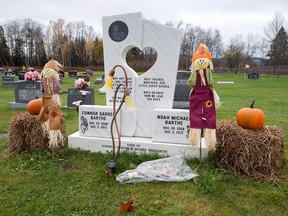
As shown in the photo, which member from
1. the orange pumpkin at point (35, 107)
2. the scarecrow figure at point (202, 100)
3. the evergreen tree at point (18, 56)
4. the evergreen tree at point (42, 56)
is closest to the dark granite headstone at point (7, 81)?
the orange pumpkin at point (35, 107)

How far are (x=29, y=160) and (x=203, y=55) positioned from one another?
3433mm

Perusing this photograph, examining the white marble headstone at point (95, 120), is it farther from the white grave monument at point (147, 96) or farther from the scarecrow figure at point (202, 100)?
the scarecrow figure at point (202, 100)

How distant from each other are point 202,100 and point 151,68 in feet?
4.15

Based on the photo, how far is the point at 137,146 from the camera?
4.82m

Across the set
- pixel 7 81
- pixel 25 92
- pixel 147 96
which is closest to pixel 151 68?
pixel 147 96

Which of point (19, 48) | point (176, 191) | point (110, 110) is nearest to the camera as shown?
point (176, 191)

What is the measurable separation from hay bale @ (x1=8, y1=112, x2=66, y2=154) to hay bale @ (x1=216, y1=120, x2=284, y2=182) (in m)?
3.25

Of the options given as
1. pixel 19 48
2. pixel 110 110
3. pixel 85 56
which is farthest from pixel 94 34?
pixel 110 110

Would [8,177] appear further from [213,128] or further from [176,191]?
[213,128]

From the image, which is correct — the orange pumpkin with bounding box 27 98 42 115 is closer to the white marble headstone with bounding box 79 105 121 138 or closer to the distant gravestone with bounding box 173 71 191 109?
the white marble headstone with bounding box 79 105 121 138

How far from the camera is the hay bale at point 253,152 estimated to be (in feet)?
13.0

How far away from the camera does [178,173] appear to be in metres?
3.97

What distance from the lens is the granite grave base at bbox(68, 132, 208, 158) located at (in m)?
4.57

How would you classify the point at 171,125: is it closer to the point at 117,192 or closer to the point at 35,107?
the point at 117,192
